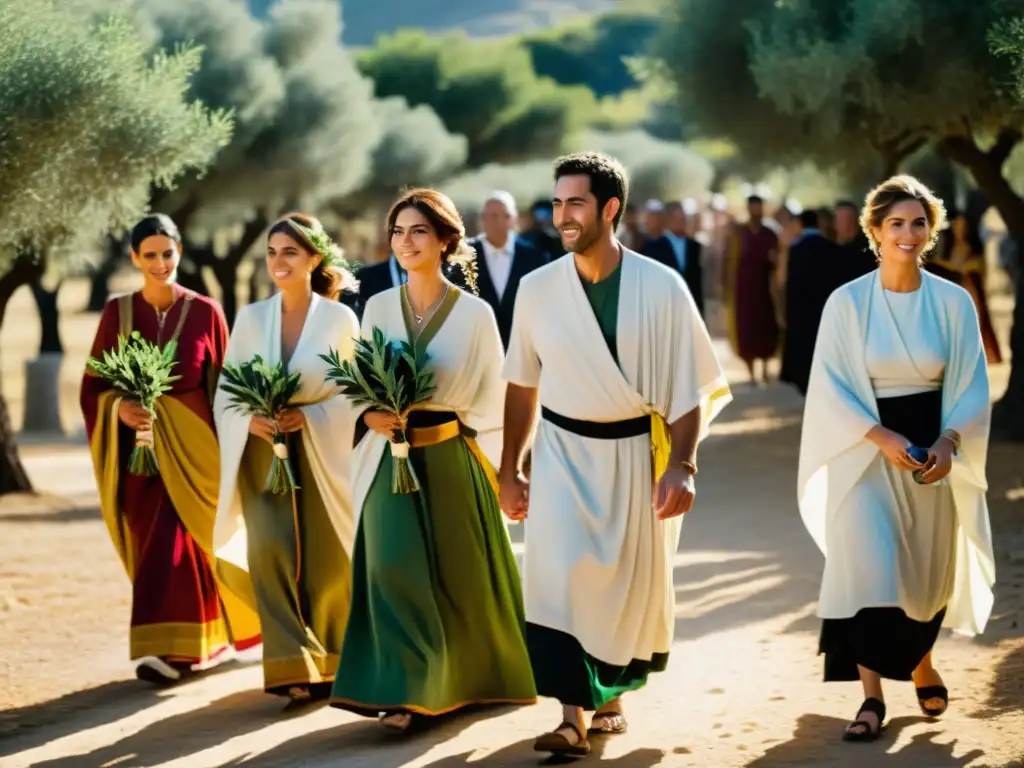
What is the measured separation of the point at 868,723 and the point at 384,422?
7.12ft

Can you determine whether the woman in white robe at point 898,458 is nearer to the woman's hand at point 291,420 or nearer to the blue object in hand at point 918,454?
the blue object in hand at point 918,454

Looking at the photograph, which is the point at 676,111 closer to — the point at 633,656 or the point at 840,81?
the point at 840,81

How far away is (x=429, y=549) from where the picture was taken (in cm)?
741

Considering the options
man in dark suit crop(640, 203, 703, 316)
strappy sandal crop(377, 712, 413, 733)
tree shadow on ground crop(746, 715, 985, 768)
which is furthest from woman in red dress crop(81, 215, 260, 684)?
man in dark suit crop(640, 203, 703, 316)

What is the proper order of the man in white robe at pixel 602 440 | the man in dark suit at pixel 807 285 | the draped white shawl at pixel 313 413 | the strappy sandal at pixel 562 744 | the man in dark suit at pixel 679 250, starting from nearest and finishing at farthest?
the strappy sandal at pixel 562 744 < the man in white robe at pixel 602 440 < the draped white shawl at pixel 313 413 < the man in dark suit at pixel 807 285 < the man in dark suit at pixel 679 250

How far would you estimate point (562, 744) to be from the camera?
6715mm

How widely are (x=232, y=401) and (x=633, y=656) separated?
89.2 inches

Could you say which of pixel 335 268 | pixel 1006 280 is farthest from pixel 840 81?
pixel 1006 280

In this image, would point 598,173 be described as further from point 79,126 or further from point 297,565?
point 79,126

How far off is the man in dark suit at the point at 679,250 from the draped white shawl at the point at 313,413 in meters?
10.9

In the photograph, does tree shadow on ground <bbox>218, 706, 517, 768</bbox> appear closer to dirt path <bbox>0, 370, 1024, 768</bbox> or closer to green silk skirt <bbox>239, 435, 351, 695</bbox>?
dirt path <bbox>0, 370, 1024, 768</bbox>

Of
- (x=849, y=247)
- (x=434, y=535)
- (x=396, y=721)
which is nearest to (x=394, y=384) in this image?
(x=434, y=535)

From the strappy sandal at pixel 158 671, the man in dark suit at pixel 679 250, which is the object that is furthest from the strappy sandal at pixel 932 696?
the man in dark suit at pixel 679 250

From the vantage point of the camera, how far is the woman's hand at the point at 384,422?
7.36 m
